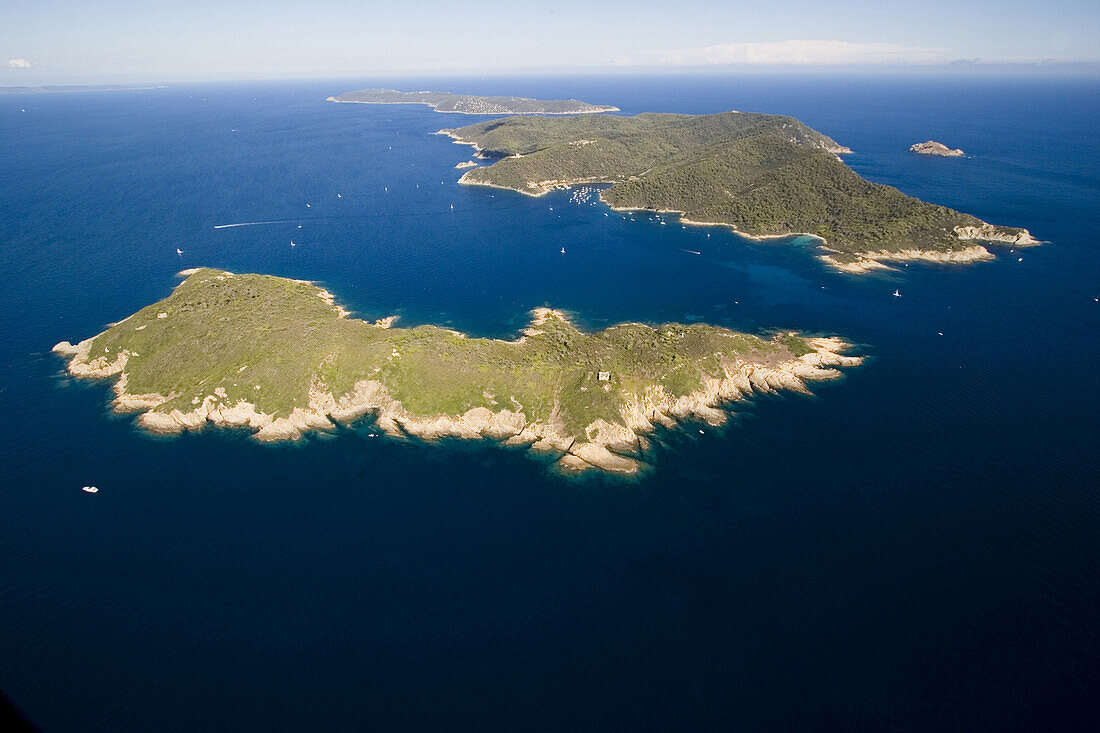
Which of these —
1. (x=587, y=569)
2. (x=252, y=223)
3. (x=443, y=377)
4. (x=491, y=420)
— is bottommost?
(x=587, y=569)

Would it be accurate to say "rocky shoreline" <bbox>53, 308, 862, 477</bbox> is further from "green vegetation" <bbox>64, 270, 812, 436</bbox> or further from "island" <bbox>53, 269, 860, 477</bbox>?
"green vegetation" <bbox>64, 270, 812, 436</bbox>

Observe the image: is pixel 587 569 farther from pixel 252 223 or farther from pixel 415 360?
pixel 252 223

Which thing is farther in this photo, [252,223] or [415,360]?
[252,223]

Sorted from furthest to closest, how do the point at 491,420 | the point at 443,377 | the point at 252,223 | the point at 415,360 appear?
the point at 252,223 → the point at 415,360 → the point at 443,377 → the point at 491,420

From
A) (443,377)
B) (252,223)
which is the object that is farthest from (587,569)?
(252,223)

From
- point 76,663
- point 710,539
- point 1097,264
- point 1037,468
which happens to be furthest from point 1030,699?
point 1097,264

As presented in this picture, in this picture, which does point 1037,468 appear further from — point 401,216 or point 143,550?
point 401,216

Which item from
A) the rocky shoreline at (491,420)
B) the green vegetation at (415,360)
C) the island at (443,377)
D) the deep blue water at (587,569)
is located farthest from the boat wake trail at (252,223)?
the rocky shoreline at (491,420)
